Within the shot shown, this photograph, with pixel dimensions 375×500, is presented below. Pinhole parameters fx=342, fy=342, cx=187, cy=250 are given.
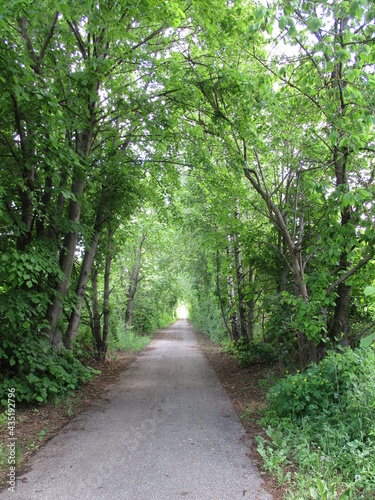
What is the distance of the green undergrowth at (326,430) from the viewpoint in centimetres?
330

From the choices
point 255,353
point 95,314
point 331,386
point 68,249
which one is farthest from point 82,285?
point 331,386

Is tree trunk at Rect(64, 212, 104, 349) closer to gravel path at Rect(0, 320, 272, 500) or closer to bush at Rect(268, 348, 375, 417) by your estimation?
gravel path at Rect(0, 320, 272, 500)

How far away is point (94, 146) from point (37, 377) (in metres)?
5.24

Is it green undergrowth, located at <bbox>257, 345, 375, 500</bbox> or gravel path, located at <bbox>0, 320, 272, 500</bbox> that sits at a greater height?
green undergrowth, located at <bbox>257, 345, 375, 500</bbox>

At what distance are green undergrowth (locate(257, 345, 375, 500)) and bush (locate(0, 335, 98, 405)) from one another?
3.66 metres

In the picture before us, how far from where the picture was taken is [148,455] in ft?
13.7

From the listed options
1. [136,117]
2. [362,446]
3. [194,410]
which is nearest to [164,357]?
[194,410]

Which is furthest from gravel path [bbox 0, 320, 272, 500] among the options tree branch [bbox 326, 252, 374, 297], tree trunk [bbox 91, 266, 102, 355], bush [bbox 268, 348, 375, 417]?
tree trunk [bbox 91, 266, 102, 355]

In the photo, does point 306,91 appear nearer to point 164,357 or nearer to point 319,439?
point 319,439

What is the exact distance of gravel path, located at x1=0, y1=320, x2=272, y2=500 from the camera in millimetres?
3361

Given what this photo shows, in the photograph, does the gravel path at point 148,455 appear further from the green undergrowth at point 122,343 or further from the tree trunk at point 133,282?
the tree trunk at point 133,282

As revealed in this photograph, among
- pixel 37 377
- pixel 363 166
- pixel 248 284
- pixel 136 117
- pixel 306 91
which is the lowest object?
pixel 37 377

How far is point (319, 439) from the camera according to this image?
163 inches

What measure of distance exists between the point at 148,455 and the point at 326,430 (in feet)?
7.18
